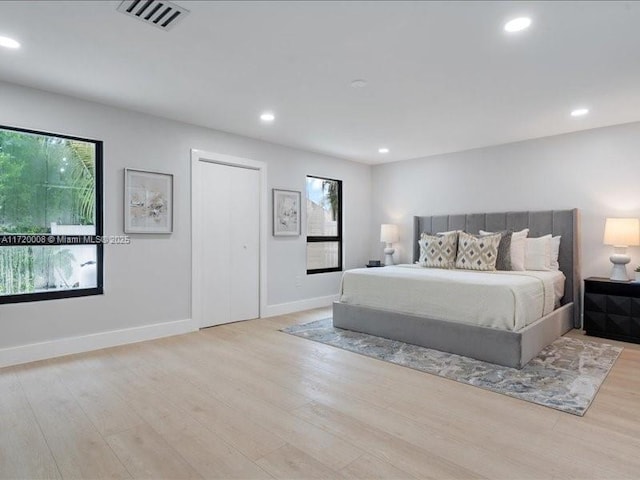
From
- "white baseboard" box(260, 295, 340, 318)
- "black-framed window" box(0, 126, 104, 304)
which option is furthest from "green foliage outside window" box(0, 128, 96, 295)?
"white baseboard" box(260, 295, 340, 318)

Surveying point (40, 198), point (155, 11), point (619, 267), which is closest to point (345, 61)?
point (155, 11)

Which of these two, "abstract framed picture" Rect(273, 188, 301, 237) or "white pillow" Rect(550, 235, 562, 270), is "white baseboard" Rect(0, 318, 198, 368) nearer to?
"abstract framed picture" Rect(273, 188, 301, 237)

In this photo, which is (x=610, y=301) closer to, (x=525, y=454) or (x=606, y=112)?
(x=606, y=112)

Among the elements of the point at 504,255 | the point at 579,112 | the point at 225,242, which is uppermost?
the point at 579,112

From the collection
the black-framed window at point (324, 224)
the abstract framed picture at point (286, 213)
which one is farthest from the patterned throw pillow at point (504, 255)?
the abstract framed picture at point (286, 213)

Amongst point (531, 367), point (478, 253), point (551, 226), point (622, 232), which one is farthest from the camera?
point (551, 226)

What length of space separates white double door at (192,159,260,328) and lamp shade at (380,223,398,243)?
7.10 feet

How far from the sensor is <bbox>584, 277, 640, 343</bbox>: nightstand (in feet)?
12.6

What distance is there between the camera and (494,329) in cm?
317

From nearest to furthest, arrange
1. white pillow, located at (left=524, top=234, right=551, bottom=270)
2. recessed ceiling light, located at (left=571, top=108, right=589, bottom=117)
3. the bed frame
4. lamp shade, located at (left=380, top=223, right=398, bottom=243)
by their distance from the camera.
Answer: the bed frame
recessed ceiling light, located at (left=571, top=108, right=589, bottom=117)
white pillow, located at (left=524, top=234, right=551, bottom=270)
lamp shade, located at (left=380, top=223, right=398, bottom=243)

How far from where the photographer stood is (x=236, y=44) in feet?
8.20

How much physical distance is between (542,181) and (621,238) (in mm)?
1171

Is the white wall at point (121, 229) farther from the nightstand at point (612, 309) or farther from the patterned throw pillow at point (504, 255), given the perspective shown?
the nightstand at point (612, 309)

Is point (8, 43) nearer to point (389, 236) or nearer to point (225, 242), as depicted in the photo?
point (225, 242)
